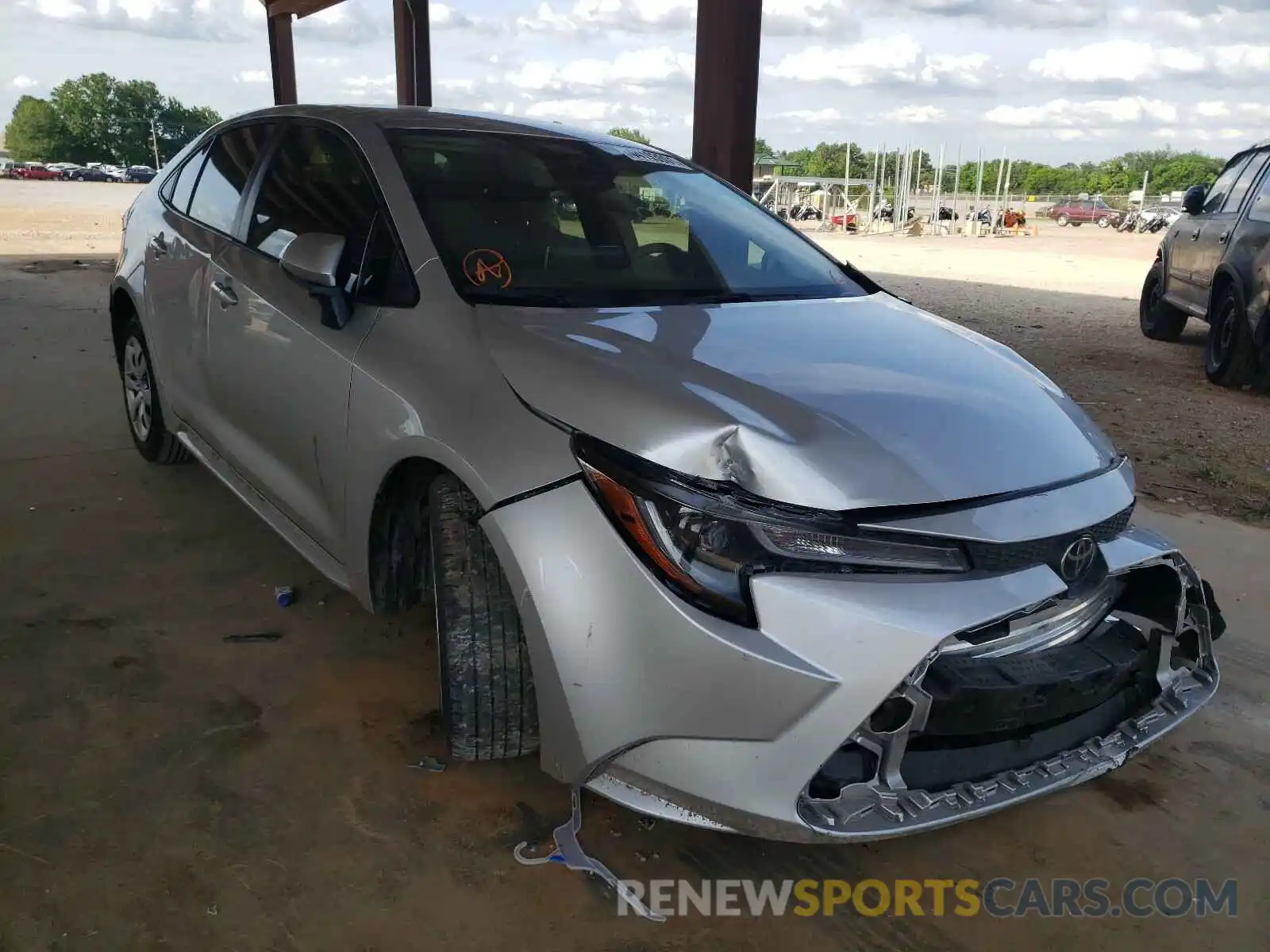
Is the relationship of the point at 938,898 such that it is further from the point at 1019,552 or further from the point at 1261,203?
the point at 1261,203

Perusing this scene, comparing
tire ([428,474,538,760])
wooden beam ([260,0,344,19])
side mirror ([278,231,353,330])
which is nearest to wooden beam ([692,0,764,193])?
side mirror ([278,231,353,330])

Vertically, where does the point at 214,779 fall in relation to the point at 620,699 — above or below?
below

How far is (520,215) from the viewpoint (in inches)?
104

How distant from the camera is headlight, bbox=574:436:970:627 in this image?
168 centimetres

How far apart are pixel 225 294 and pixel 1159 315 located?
8574 millimetres

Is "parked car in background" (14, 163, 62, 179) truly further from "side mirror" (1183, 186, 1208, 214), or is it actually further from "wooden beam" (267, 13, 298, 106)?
"side mirror" (1183, 186, 1208, 214)

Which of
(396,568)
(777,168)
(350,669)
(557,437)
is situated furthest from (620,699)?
(777,168)

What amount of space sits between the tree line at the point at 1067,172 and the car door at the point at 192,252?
6587 centimetres

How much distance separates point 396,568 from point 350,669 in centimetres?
46

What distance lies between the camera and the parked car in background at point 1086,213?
44922 mm

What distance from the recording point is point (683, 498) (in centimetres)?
171

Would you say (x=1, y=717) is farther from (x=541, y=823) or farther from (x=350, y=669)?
(x=541, y=823)

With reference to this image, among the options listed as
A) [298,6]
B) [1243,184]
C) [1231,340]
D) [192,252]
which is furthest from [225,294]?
[298,6]

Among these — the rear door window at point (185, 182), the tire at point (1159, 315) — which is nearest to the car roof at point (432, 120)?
the rear door window at point (185, 182)
